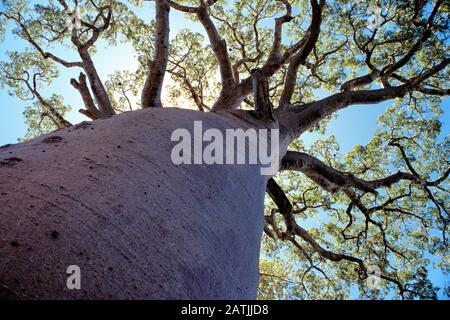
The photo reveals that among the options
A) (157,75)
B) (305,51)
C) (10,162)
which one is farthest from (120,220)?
(305,51)

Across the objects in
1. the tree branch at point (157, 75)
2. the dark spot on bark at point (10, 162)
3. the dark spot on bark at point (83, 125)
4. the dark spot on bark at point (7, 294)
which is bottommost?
the dark spot on bark at point (7, 294)

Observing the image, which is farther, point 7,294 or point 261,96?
point 261,96

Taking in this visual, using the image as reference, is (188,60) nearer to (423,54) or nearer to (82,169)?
(423,54)

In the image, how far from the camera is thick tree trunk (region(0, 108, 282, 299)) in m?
0.93

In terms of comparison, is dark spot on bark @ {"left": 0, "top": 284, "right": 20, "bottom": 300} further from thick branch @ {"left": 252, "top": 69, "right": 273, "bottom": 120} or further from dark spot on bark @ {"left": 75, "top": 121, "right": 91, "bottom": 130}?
thick branch @ {"left": 252, "top": 69, "right": 273, "bottom": 120}

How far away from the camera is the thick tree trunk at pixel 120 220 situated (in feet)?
3.05

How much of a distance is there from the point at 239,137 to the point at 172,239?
4.77 ft

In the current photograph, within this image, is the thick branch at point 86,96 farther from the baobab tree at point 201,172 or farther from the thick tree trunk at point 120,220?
the thick tree trunk at point 120,220

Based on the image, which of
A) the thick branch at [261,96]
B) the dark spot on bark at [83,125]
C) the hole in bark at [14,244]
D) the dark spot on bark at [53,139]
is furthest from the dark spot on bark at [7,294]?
the thick branch at [261,96]

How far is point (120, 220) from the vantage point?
3.81 feet

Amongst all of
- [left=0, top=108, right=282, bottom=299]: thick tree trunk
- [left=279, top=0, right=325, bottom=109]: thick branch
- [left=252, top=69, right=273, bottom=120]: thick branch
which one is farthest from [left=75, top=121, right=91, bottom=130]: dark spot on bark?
[left=279, top=0, right=325, bottom=109]: thick branch

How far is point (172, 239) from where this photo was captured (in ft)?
4.08

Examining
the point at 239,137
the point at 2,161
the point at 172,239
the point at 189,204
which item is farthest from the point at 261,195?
the point at 2,161

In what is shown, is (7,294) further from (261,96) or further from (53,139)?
(261,96)
